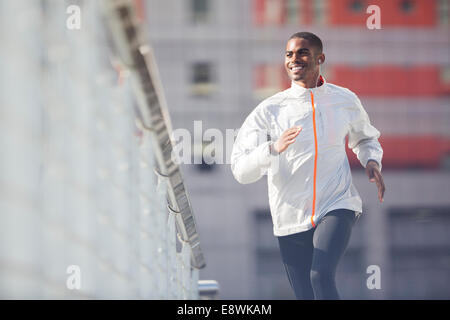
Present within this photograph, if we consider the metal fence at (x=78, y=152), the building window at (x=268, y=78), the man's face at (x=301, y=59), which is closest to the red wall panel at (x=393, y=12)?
the building window at (x=268, y=78)

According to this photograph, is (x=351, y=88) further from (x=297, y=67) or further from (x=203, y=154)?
(x=297, y=67)

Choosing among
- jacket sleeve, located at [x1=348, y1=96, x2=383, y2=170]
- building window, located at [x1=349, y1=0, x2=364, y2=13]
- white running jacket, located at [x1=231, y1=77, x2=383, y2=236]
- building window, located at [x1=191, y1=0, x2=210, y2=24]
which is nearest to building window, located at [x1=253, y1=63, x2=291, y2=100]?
building window, located at [x1=191, y1=0, x2=210, y2=24]

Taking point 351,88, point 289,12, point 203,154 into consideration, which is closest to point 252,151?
point 203,154

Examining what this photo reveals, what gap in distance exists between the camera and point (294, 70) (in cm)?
384

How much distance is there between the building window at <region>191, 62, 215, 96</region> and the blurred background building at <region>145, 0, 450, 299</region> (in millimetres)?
34

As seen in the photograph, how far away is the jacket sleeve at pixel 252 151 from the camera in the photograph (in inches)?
144

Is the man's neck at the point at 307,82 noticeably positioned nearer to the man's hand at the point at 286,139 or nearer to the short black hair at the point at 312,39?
the short black hair at the point at 312,39

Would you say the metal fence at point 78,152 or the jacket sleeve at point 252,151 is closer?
the metal fence at point 78,152

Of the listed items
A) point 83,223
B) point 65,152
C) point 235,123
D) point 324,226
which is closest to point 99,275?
point 83,223

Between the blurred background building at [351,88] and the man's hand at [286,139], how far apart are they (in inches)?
1037

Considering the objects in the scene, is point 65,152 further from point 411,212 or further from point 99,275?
point 411,212

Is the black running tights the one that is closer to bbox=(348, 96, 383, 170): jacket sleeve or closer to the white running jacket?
the white running jacket

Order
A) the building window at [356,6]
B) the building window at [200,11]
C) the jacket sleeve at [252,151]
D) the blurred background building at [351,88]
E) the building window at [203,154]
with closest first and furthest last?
the jacket sleeve at [252,151], the building window at [203,154], the building window at [200,11], the blurred background building at [351,88], the building window at [356,6]

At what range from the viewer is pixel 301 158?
3748 millimetres
